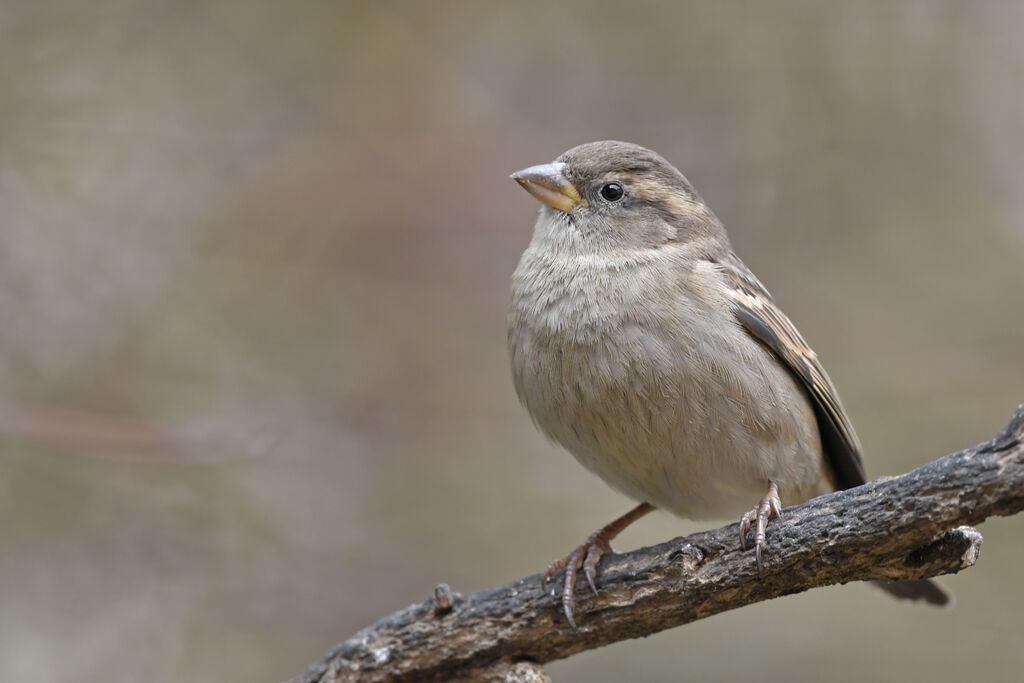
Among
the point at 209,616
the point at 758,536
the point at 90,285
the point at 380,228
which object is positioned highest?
the point at 380,228

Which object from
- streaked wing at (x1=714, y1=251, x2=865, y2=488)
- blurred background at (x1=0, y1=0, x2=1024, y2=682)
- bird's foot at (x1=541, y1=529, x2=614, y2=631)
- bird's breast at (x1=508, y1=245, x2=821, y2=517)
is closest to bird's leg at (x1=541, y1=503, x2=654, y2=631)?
bird's foot at (x1=541, y1=529, x2=614, y2=631)

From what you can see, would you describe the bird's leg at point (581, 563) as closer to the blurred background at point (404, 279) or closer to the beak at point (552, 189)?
the beak at point (552, 189)

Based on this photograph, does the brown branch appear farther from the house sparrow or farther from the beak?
the beak

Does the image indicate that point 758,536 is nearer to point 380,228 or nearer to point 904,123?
point 380,228

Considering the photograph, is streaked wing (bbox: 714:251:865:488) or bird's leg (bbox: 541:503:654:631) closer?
bird's leg (bbox: 541:503:654:631)

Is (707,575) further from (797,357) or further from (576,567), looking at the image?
(797,357)

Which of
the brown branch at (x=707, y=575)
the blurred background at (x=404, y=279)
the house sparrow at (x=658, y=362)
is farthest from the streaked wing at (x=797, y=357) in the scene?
the blurred background at (x=404, y=279)

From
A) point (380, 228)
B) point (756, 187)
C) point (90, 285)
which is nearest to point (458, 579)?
point (380, 228)

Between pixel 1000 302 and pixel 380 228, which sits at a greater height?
pixel 380 228
